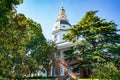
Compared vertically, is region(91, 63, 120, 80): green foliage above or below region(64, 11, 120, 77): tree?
below

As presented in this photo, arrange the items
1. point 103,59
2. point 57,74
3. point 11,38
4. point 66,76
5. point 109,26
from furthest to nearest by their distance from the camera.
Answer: point 57,74, point 66,76, point 109,26, point 103,59, point 11,38

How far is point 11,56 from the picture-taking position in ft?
77.4

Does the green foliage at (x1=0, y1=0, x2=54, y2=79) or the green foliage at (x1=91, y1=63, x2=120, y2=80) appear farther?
the green foliage at (x1=91, y1=63, x2=120, y2=80)

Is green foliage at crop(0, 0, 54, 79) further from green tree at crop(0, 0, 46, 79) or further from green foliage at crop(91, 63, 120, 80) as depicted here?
green foliage at crop(91, 63, 120, 80)

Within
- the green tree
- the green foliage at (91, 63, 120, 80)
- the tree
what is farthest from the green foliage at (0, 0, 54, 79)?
the tree

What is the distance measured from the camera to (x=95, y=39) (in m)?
37.3

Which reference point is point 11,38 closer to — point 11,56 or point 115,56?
point 11,56

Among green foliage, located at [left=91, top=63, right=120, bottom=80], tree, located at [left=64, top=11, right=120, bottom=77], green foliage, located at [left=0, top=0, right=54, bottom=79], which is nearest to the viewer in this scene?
green foliage, located at [left=0, top=0, right=54, bottom=79]

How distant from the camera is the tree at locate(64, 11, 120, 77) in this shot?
35719mm

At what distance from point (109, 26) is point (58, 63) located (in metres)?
15.4

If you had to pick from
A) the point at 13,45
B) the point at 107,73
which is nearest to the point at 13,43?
the point at 13,45

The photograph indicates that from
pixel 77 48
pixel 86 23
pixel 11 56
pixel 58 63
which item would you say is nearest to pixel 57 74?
pixel 58 63

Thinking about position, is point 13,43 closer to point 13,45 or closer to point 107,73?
point 13,45

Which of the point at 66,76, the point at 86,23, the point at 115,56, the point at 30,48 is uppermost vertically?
the point at 86,23
